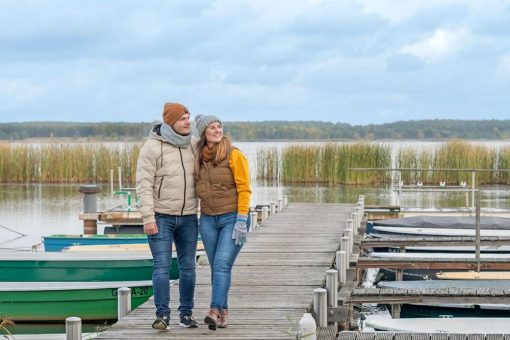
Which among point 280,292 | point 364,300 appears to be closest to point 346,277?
point 364,300

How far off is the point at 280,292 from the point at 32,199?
21094 millimetres

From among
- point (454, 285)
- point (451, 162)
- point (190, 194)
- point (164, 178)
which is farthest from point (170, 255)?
point (451, 162)

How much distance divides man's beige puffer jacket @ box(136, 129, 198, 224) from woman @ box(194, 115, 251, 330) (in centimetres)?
7

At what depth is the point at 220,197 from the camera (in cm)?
757

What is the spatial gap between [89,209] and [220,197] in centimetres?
1363

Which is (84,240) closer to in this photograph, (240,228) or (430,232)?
(430,232)

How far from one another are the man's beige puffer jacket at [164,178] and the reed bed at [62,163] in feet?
82.1

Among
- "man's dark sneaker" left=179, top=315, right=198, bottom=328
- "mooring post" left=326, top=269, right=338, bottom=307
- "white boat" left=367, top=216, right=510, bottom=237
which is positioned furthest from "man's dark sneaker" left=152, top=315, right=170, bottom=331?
"white boat" left=367, top=216, right=510, bottom=237

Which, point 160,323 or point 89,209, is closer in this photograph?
point 160,323

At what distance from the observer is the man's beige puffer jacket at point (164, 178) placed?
7445mm

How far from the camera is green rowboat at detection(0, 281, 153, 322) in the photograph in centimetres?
1246

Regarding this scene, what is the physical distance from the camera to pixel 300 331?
6980 mm

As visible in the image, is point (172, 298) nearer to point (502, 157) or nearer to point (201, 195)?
point (201, 195)

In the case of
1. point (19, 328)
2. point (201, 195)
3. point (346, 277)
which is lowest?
point (19, 328)
